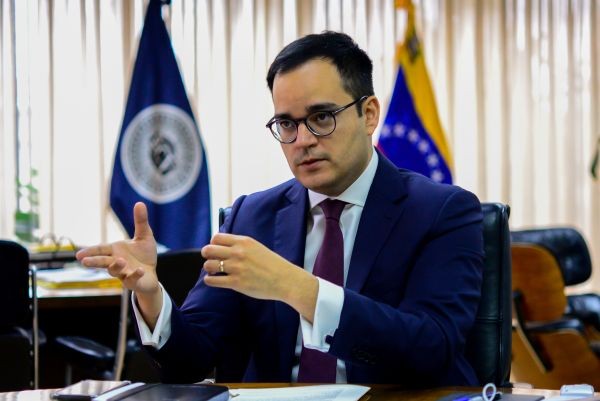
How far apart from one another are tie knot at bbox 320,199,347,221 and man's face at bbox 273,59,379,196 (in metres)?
0.06

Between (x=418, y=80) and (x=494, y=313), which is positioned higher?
(x=418, y=80)

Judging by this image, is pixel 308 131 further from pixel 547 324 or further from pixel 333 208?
pixel 547 324

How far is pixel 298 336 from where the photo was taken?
75.8 inches

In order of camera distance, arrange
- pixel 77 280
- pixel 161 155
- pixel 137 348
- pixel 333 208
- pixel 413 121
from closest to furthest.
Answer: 1. pixel 333 208
2. pixel 137 348
3. pixel 77 280
4. pixel 161 155
5. pixel 413 121

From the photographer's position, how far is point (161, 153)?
4.58 meters

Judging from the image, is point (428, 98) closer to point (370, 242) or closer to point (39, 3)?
point (39, 3)

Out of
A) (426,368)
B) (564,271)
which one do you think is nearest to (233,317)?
(426,368)

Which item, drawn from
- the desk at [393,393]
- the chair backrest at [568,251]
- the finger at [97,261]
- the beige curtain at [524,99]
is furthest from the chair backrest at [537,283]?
A: the finger at [97,261]

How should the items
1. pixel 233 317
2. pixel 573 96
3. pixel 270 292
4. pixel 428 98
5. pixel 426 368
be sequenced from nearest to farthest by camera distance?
1. pixel 270 292
2. pixel 426 368
3. pixel 233 317
4. pixel 428 98
5. pixel 573 96

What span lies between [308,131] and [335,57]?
175mm

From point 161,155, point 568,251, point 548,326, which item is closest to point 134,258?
point 161,155

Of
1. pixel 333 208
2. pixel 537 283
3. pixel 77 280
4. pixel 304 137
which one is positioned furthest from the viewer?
pixel 537 283

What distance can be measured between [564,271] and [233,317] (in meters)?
3.05

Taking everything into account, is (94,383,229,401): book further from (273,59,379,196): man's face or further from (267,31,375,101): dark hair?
(267,31,375,101): dark hair
